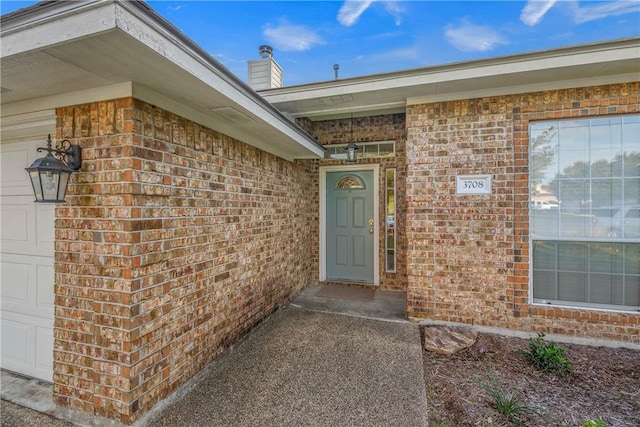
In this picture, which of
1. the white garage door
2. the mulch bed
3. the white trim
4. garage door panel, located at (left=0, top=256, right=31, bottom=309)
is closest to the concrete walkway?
the mulch bed

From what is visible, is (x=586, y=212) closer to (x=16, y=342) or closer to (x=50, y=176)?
(x=50, y=176)

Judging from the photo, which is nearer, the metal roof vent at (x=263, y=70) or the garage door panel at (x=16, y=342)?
the garage door panel at (x=16, y=342)

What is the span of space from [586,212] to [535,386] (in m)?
2.05

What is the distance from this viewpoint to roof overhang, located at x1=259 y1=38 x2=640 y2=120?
2.69 m

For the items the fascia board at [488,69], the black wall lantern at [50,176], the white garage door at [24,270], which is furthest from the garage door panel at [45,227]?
the fascia board at [488,69]

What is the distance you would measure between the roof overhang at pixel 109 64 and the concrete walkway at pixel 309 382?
7.44ft

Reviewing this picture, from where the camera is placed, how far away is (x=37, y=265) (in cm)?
235

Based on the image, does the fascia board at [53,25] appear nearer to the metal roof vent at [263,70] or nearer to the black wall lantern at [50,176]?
the black wall lantern at [50,176]

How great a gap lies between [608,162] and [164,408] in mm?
4929

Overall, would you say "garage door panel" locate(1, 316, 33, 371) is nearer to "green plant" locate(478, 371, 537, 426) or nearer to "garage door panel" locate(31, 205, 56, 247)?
"garage door panel" locate(31, 205, 56, 247)

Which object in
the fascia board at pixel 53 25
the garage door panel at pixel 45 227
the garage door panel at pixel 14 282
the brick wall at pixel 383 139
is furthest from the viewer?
the brick wall at pixel 383 139

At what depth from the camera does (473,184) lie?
336cm

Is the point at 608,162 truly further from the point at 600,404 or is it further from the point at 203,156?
the point at 203,156

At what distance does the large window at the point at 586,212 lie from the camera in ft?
9.96
